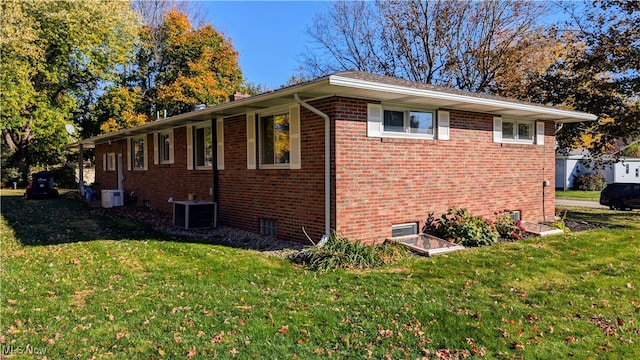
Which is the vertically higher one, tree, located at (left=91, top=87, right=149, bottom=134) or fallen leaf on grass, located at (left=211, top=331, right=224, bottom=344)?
tree, located at (left=91, top=87, right=149, bottom=134)

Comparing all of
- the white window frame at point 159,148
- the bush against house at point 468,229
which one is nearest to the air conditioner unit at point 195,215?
the white window frame at point 159,148

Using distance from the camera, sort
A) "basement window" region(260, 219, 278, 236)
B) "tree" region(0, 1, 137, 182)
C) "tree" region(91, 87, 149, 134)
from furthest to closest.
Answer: "tree" region(91, 87, 149, 134) < "tree" region(0, 1, 137, 182) < "basement window" region(260, 219, 278, 236)

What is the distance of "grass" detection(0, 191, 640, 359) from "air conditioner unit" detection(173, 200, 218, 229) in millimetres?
2319

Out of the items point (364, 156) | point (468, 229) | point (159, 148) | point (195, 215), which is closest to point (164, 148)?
point (159, 148)

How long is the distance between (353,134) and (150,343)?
4.97 m

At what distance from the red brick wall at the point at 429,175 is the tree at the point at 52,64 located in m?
19.4

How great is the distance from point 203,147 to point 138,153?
18.9 feet

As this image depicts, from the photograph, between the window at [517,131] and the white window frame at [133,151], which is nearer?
the window at [517,131]

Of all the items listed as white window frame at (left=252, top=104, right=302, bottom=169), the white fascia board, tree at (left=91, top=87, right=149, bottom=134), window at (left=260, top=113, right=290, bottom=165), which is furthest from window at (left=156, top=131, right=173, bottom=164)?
tree at (left=91, top=87, right=149, bottom=134)

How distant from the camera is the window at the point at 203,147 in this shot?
451 inches

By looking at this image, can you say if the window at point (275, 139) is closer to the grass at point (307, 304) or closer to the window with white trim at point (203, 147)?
the grass at point (307, 304)

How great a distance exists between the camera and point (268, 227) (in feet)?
30.4

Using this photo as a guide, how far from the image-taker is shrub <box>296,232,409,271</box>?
6.49 m

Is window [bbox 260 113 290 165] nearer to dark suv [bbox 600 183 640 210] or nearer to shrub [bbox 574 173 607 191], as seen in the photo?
dark suv [bbox 600 183 640 210]
